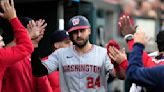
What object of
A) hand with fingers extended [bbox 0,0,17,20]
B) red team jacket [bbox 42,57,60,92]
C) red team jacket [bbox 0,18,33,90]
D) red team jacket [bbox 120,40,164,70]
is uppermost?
hand with fingers extended [bbox 0,0,17,20]

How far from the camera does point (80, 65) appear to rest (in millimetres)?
4891

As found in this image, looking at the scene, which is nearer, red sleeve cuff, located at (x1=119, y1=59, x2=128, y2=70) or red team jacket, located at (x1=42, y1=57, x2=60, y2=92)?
red sleeve cuff, located at (x1=119, y1=59, x2=128, y2=70)

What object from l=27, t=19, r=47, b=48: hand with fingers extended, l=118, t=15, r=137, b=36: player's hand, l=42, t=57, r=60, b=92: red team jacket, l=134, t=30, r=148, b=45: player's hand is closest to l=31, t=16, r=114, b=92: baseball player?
l=27, t=19, r=47, b=48: hand with fingers extended

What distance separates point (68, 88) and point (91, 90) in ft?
0.81

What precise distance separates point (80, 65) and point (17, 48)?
2.71 feet

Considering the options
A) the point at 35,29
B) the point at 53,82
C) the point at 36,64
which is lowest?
the point at 53,82

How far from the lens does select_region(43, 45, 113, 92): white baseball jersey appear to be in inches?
191

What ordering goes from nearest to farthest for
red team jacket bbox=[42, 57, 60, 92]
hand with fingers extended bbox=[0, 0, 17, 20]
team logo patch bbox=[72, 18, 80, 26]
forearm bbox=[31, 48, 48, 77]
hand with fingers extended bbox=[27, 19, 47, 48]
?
1. hand with fingers extended bbox=[0, 0, 17, 20]
2. hand with fingers extended bbox=[27, 19, 47, 48]
3. forearm bbox=[31, 48, 48, 77]
4. team logo patch bbox=[72, 18, 80, 26]
5. red team jacket bbox=[42, 57, 60, 92]

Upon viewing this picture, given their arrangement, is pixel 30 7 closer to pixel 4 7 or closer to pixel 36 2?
pixel 36 2

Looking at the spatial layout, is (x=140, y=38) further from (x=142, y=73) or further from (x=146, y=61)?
(x=146, y=61)

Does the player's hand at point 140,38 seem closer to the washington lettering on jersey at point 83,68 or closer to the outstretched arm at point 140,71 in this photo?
the outstretched arm at point 140,71

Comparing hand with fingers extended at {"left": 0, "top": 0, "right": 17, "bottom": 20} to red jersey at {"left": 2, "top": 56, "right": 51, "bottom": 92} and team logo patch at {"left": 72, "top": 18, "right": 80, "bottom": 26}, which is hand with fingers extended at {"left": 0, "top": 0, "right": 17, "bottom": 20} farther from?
team logo patch at {"left": 72, "top": 18, "right": 80, "bottom": 26}

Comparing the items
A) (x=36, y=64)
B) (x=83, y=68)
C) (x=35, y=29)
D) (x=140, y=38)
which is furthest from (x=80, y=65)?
(x=140, y=38)

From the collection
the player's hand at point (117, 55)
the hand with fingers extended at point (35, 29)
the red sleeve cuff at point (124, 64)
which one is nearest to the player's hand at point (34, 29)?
the hand with fingers extended at point (35, 29)
